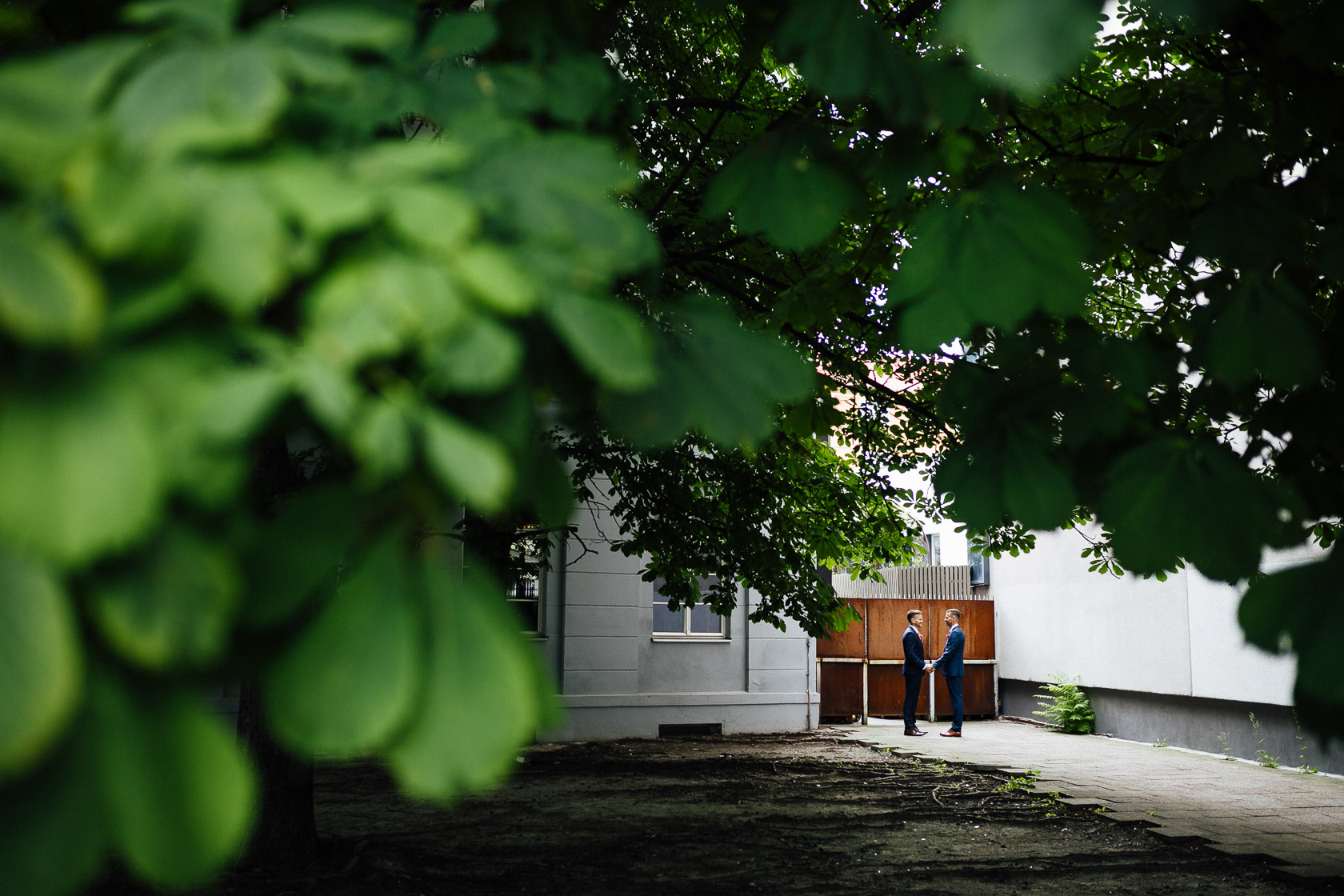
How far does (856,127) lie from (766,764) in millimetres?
10439

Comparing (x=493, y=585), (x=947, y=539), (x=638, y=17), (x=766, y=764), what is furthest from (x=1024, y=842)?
(x=947, y=539)

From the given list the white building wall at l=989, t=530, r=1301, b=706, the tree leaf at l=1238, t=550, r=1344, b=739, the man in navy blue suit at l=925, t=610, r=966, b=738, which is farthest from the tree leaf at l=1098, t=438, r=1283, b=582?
the man in navy blue suit at l=925, t=610, r=966, b=738

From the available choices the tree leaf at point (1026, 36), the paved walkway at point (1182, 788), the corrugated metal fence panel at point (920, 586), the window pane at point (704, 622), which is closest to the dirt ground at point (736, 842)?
the paved walkway at point (1182, 788)

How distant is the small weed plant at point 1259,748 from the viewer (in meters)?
11.6

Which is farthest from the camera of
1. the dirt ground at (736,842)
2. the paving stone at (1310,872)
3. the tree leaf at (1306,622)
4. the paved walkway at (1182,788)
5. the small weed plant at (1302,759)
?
the small weed plant at (1302,759)

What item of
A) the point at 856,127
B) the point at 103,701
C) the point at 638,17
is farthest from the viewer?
the point at 638,17

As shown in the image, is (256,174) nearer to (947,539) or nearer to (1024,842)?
(1024,842)

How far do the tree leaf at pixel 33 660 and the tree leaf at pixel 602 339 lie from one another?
43 cm

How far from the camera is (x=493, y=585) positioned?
0.77 metres

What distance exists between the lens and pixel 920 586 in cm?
2050

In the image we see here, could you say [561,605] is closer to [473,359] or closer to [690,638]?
[690,638]

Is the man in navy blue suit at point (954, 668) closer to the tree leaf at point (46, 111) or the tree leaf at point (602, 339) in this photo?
the tree leaf at point (602, 339)

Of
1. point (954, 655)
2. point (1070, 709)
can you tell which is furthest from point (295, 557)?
point (1070, 709)

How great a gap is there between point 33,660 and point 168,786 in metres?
0.13
